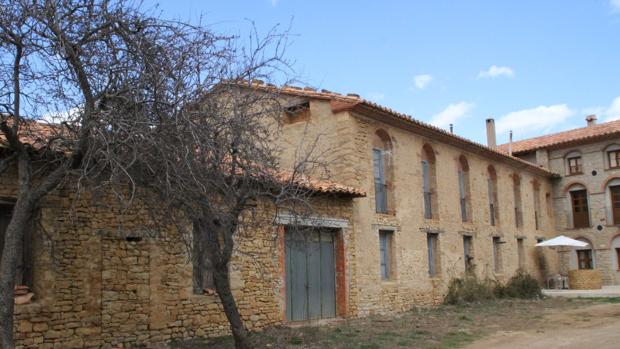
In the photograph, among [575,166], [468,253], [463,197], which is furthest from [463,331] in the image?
[575,166]

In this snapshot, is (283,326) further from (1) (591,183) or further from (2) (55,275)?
(1) (591,183)

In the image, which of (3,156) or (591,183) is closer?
(3,156)

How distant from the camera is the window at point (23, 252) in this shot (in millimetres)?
9578

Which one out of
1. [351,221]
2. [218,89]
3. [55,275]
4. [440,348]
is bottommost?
[440,348]

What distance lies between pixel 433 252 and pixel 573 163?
14.3 m

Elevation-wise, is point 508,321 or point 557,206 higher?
point 557,206

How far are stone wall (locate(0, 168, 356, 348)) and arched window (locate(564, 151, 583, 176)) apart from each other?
74.7 feet

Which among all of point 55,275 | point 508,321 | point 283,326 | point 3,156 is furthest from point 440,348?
point 3,156

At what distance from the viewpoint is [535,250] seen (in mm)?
26719

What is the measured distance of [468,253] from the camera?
69.4 feet

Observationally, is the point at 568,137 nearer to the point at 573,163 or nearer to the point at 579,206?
the point at 573,163

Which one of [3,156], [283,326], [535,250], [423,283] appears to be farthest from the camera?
[535,250]

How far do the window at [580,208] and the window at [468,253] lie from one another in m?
10.9

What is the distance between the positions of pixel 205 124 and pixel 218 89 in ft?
2.96
